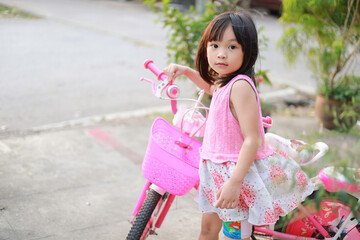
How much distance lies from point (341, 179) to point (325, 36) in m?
3.34

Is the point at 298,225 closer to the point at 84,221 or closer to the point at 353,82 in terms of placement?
the point at 84,221

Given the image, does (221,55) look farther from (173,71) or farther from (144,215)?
(144,215)

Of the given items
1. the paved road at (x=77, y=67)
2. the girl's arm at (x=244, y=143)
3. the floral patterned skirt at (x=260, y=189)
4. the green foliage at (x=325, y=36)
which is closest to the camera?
the girl's arm at (x=244, y=143)

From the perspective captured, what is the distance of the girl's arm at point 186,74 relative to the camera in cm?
225

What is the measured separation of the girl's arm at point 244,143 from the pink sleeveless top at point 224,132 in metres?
0.06

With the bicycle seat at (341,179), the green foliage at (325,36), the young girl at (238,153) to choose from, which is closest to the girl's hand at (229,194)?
the young girl at (238,153)

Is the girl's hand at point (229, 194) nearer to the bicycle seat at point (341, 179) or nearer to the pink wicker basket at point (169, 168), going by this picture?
the pink wicker basket at point (169, 168)

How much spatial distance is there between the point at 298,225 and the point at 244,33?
1.08 metres

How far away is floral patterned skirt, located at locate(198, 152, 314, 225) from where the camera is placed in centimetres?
198

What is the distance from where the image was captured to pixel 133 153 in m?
4.23

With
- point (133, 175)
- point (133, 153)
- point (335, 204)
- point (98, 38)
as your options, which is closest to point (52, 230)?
point (133, 175)

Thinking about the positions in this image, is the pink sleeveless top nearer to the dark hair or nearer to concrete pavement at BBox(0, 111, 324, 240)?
the dark hair

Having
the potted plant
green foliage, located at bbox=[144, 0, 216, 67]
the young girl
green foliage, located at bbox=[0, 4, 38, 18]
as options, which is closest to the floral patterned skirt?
the young girl

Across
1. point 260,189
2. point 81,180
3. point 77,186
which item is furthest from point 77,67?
point 260,189
